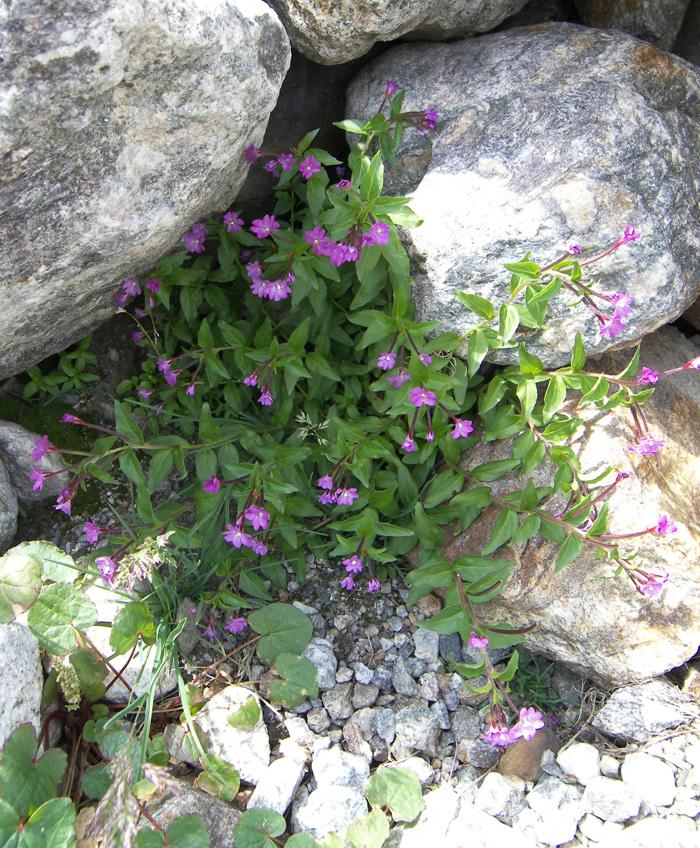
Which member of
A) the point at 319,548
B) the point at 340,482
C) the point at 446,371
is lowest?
the point at 319,548

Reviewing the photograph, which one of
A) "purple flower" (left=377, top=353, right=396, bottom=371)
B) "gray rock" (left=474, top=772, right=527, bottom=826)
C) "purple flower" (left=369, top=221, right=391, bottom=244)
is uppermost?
"purple flower" (left=369, top=221, right=391, bottom=244)

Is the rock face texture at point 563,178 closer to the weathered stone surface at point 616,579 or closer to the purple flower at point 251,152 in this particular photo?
the weathered stone surface at point 616,579

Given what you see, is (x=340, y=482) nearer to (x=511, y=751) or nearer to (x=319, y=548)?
(x=319, y=548)

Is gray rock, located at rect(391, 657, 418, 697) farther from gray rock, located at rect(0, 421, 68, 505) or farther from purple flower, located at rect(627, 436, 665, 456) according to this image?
gray rock, located at rect(0, 421, 68, 505)

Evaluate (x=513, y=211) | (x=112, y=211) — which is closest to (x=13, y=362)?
(x=112, y=211)

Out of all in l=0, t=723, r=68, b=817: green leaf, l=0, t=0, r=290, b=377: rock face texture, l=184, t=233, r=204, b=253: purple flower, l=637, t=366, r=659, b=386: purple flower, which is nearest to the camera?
l=0, t=0, r=290, b=377: rock face texture

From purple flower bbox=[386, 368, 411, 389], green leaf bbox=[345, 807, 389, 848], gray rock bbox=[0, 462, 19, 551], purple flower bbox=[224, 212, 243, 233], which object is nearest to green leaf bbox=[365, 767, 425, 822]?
green leaf bbox=[345, 807, 389, 848]
